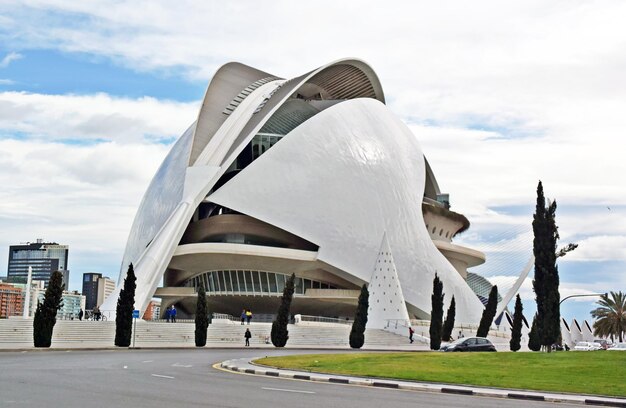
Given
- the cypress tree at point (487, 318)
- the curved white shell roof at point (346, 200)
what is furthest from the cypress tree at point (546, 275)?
the curved white shell roof at point (346, 200)

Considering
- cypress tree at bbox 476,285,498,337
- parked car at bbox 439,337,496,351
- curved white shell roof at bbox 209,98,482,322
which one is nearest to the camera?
parked car at bbox 439,337,496,351

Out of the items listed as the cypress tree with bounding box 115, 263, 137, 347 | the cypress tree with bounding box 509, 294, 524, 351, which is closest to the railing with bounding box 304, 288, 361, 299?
the cypress tree with bounding box 509, 294, 524, 351

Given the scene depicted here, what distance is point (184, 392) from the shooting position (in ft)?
49.3

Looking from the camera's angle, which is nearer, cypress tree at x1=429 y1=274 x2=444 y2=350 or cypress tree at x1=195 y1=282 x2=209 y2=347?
cypress tree at x1=195 y1=282 x2=209 y2=347

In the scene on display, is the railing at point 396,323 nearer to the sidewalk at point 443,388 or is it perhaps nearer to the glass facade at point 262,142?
the glass facade at point 262,142

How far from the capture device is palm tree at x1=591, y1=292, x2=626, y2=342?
76812mm

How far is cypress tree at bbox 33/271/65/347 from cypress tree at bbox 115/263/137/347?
333 centimetres

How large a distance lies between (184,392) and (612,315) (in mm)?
70596

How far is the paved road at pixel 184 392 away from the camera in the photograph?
13.2 metres

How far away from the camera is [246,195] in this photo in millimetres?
60656

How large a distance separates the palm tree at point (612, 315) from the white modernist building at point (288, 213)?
20.0 meters

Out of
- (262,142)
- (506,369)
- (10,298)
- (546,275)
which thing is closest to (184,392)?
(506,369)

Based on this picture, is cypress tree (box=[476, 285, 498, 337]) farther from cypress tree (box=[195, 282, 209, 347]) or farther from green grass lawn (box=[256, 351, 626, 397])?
green grass lawn (box=[256, 351, 626, 397])

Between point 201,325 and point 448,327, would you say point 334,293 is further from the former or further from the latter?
point 201,325
